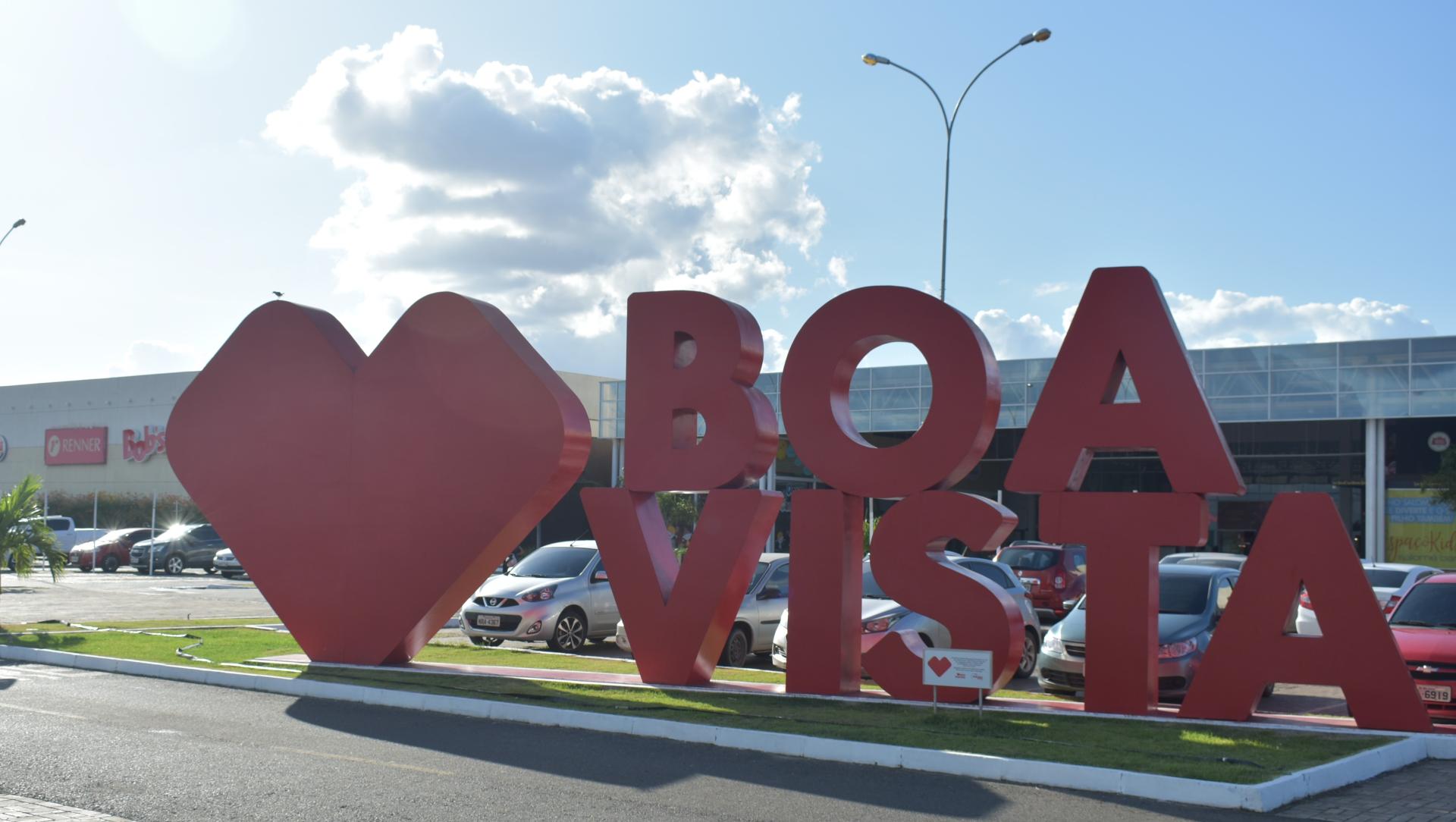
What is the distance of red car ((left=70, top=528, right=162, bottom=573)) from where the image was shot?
1654 inches

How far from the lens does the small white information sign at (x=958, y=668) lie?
10.7m

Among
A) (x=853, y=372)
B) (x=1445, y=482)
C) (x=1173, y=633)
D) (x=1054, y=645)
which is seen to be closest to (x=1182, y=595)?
(x=1173, y=633)

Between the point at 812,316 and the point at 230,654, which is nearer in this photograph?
the point at 812,316

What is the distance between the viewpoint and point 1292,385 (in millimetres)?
34281

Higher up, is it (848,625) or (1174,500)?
(1174,500)

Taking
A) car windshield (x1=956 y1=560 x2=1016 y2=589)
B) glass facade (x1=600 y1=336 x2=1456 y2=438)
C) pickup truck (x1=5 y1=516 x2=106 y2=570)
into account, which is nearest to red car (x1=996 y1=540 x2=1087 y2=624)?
car windshield (x1=956 y1=560 x2=1016 y2=589)

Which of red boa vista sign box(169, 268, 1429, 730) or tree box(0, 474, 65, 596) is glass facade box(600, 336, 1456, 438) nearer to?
tree box(0, 474, 65, 596)

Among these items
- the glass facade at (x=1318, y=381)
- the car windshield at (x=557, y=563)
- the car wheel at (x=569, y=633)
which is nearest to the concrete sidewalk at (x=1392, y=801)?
the car wheel at (x=569, y=633)

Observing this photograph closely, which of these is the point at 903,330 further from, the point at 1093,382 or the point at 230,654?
the point at 230,654

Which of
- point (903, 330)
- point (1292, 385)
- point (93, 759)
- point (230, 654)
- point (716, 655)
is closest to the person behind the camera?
point (93, 759)

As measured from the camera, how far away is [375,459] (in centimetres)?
1434

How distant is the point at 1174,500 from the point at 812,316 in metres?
3.92

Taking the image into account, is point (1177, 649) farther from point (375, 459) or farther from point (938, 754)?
point (375, 459)

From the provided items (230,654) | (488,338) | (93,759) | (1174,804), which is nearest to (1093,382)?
(1174,804)
